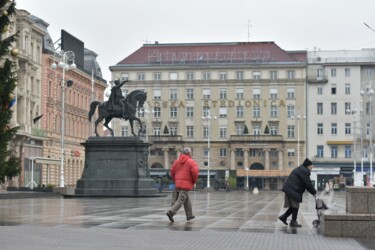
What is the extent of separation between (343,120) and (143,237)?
366 feet

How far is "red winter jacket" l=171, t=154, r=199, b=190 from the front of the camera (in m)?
20.6

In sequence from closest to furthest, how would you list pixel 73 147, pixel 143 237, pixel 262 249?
1. pixel 262 249
2. pixel 143 237
3. pixel 73 147

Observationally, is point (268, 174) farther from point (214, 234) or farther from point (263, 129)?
point (214, 234)

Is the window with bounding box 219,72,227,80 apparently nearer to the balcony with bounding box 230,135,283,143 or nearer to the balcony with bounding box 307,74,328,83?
the balcony with bounding box 230,135,283,143

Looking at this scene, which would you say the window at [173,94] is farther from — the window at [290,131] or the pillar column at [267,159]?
the window at [290,131]

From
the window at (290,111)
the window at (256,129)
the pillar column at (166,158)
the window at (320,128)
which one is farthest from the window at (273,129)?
the pillar column at (166,158)

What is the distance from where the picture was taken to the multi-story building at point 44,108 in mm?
79500

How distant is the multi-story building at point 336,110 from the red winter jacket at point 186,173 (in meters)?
104

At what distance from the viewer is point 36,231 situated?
16.8 m

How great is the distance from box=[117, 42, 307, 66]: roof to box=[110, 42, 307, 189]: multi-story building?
0.50 ft

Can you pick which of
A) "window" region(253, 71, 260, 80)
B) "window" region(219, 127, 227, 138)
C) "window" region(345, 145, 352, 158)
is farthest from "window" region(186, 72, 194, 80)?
"window" region(345, 145, 352, 158)

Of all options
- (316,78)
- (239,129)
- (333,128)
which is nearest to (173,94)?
(239,129)

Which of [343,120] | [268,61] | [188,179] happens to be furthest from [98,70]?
[188,179]

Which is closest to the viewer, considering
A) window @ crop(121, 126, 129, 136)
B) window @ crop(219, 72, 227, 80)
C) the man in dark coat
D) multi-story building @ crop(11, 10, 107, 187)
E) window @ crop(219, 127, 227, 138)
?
the man in dark coat
